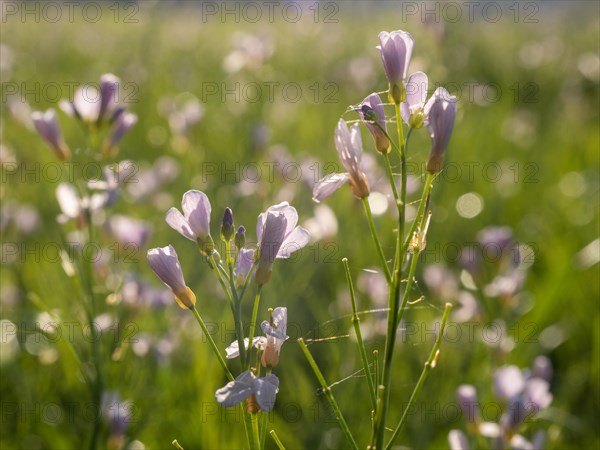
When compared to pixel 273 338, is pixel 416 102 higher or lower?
higher

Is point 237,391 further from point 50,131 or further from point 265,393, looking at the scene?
point 50,131

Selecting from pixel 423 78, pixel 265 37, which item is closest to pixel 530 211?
pixel 265 37

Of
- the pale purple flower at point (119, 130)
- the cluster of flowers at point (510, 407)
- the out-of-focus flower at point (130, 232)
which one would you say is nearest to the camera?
the cluster of flowers at point (510, 407)

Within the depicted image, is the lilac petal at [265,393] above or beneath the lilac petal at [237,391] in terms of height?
beneath

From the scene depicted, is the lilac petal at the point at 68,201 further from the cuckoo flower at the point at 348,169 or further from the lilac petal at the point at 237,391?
the lilac petal at the point at 237,391

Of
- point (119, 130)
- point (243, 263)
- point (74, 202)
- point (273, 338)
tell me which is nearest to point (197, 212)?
point (243, 263)

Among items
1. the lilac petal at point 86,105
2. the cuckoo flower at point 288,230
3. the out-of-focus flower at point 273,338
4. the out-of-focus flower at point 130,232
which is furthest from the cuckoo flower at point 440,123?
the out-of-focus flower at point 130,232

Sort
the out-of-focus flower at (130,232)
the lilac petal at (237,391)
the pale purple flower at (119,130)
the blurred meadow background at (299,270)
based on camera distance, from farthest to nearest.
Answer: the out-of-focus flower at (130,232)
the blurred meadow background at (299,270)
the pale purple flower at (119,130)
the lilac petal at (237,391)
